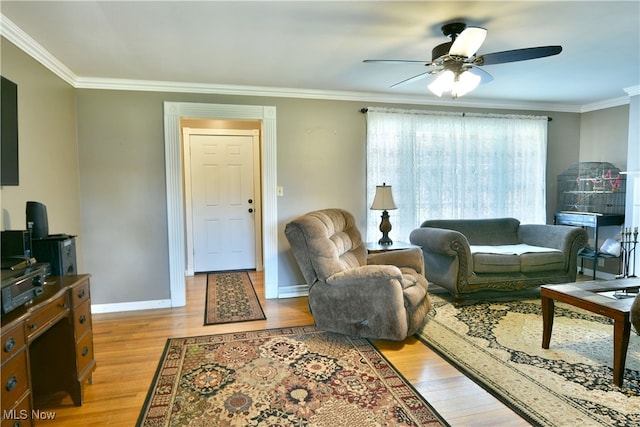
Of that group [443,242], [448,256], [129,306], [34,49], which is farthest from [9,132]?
[448,256]

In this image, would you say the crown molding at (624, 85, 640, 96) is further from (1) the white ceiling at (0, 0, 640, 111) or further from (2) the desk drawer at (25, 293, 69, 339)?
(2) the desk drawer at (25, 293, 69, 339)

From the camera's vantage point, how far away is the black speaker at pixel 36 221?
7.42 feet

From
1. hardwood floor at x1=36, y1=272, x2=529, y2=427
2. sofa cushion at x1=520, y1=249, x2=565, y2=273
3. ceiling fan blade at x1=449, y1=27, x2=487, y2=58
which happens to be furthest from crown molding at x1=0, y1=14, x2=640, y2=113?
hardwood floor at x1=36, y1=272, x2=529, y2=427

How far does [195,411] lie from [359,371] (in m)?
1.02

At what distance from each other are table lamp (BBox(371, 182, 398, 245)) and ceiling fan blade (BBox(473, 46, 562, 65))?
1.83 meters

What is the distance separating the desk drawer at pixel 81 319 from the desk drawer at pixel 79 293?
0.03m

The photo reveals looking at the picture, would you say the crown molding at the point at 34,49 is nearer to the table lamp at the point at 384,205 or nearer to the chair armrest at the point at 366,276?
the chair armrest at the point at 366,276

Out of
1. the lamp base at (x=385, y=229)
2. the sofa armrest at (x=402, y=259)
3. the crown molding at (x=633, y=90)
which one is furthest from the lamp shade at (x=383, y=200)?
the crown molding at (x=633, y=90)

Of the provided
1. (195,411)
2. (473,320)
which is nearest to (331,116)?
(473,320)

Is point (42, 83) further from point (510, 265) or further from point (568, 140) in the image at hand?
point (568, 140)

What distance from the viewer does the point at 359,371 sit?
7.97ft

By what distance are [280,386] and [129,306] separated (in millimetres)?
2234

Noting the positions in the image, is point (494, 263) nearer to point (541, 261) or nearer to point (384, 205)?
point (541, 261)

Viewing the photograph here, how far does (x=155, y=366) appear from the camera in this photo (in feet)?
8.39
